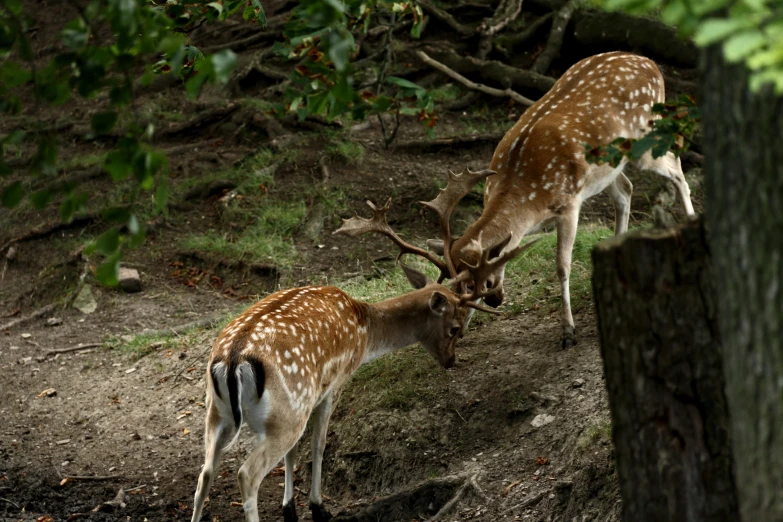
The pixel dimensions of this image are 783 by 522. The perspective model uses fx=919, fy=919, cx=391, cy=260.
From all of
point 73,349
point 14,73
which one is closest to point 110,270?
point 14,73

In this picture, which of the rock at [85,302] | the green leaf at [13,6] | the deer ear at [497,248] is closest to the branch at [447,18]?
the rock at [85,302]

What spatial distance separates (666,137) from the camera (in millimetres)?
3453

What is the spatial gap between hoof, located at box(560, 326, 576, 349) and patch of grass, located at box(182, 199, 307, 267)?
10.8ft

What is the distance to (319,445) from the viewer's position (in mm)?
5129

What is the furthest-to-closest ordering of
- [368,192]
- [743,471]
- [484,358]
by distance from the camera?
[368,192]
[484,358]
[743,471]

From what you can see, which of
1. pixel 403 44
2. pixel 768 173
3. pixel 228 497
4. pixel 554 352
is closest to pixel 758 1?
pixel 768 173

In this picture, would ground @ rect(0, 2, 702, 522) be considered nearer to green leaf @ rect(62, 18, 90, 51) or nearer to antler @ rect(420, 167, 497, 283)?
antler @ rect(420, 167, 497, 283)

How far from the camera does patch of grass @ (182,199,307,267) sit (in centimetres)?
850

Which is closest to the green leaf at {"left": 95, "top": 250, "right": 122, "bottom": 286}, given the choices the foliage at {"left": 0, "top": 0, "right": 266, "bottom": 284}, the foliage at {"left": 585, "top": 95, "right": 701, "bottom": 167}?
the foliage at {"left": 0, "top": 0, "right": 266, "bottom": 284}

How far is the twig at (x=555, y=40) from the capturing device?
10766 millimetres

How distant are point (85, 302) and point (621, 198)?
15.7ft

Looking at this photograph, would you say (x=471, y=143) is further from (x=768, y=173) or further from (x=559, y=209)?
(x=768, y=173)

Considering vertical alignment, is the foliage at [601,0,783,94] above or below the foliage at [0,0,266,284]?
above

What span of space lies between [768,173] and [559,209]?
13.6ft
